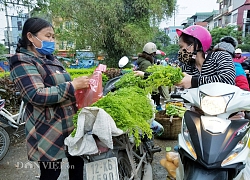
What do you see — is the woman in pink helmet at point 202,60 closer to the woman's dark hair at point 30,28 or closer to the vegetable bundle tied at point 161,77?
Answer: the vegetable bundle tied at point 161,77

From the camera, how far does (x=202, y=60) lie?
85.4 inches

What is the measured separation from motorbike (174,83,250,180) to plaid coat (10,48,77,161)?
35.5 inches

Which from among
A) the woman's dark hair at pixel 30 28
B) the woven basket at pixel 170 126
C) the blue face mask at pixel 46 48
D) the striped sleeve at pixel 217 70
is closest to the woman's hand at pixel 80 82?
the blue face mask at pixel 46 48

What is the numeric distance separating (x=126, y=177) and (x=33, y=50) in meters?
1.37

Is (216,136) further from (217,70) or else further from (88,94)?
(88,94)

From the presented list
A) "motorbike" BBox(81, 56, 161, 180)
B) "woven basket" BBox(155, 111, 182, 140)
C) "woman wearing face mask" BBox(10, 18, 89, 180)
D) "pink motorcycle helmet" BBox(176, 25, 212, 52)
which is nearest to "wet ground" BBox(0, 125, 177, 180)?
"woven basket" BBox(155, 111, 182, 140)

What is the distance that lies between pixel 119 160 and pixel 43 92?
905 millimetres

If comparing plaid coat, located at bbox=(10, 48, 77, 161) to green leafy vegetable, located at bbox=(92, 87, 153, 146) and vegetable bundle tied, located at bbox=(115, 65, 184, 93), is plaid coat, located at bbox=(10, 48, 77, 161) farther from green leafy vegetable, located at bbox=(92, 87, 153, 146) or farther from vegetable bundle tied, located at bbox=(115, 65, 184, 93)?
vegetable bundle tied, located at bbox=(115, 65, 184, 93)

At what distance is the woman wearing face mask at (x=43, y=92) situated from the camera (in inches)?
61.4

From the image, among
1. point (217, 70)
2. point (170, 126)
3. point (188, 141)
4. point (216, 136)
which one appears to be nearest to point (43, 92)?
point (188, 141)

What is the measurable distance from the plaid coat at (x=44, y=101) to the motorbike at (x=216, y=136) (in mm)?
903

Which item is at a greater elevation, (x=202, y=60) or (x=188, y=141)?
(x=202, y=60)

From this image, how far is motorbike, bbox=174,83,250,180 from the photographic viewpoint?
137cm

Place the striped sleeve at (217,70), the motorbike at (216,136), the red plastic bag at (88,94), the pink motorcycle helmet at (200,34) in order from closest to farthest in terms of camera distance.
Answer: the motorbike at (216,136) < the red plastic bag at (88,94) < the striped sleeve at (217,70) < the pink motorcycle helmet at (200,34)
